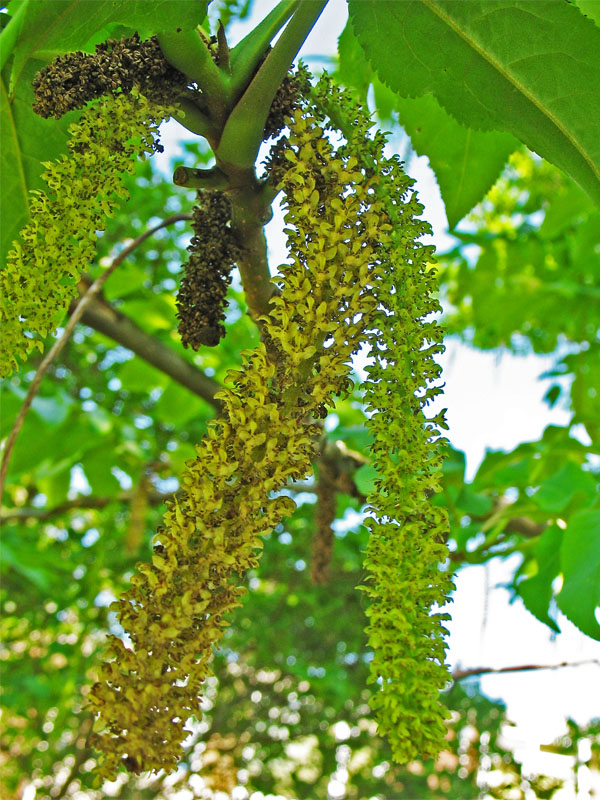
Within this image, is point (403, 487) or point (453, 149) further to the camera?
point (453, 149)

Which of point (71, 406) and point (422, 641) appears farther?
point (71, 406)

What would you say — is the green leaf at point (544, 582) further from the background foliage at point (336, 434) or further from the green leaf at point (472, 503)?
the green leaf at point (472, 503)

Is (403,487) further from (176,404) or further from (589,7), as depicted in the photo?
(176,404)

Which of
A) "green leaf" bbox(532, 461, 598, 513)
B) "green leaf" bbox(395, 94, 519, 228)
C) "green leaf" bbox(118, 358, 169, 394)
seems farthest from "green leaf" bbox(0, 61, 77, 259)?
"green leaf" bbox(118, 358, 169, 394)

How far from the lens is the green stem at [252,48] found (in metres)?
0.48

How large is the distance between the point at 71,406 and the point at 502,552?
37.2 inches

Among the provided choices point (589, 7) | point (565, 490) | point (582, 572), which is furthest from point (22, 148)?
point (565, 490)

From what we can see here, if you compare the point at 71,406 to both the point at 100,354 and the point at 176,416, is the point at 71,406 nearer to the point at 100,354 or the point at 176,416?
the point at 176,416

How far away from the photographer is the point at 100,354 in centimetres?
289

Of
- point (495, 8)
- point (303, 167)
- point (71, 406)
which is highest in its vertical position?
point (71, 406)

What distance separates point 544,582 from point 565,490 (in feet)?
0.64

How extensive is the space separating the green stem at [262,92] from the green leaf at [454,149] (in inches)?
10.1

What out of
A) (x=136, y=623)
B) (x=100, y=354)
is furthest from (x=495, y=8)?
(x=100, y=354)

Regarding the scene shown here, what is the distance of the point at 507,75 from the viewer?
0.49 metres
